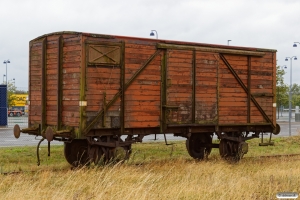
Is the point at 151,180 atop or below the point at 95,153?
below

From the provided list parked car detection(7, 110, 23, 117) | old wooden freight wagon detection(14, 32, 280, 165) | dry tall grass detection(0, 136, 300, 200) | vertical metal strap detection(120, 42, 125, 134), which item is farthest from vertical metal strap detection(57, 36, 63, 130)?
parked car detection(7, 110, 23, 117)

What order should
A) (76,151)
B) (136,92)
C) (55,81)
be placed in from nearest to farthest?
(55,81) < (136,92) < (76,151)

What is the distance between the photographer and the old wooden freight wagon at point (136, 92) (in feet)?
40.5

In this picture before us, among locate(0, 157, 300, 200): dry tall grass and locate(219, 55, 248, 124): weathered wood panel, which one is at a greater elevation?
locate(219, 55, 248, 124): weathered wood panel

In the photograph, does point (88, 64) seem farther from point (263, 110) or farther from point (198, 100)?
point (263, 110)

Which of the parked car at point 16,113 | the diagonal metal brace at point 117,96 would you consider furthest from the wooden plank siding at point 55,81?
the parked car at point 16,113

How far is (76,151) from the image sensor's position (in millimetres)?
13414

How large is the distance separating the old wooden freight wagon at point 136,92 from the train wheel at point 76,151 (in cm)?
3

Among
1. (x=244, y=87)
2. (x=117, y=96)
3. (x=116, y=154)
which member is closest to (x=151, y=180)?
(x=116, y=154)

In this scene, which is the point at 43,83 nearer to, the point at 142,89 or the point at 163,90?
the point at 142,89

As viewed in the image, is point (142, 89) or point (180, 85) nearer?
point (142, 89)

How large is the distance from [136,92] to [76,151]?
90.9 inches

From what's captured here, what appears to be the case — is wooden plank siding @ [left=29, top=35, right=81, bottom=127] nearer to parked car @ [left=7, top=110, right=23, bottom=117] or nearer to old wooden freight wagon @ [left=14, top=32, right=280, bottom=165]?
old wooden freight wagon @ [left=14, top=32, right=280, bottom=165]

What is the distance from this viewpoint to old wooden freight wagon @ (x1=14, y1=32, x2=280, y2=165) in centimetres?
1234
